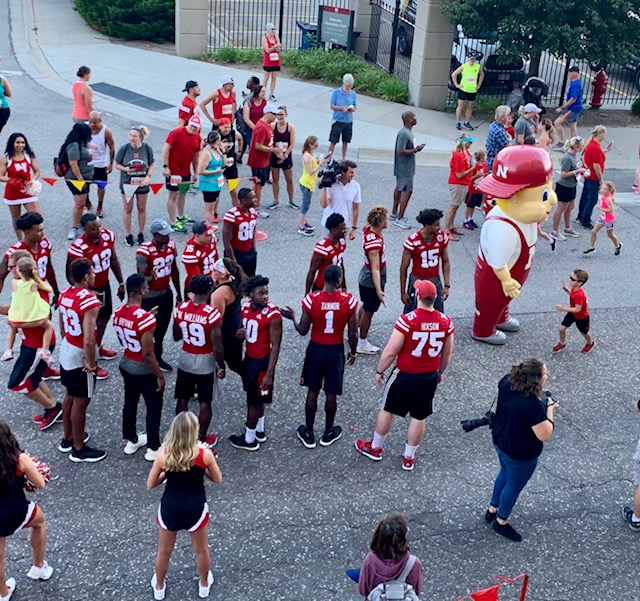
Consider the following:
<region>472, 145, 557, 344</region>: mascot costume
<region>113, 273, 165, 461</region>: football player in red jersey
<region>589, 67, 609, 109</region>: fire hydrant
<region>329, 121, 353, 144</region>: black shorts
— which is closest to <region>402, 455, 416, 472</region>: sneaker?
<region>113, 273, 165, 461</region>: football player in red jersey

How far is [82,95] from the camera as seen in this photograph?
13.7 metres

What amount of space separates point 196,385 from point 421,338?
201 centimetres

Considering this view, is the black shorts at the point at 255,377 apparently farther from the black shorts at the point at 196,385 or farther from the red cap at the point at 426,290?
the red cap at the point at 426,290

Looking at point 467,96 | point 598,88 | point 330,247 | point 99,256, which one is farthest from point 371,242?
point 598,88

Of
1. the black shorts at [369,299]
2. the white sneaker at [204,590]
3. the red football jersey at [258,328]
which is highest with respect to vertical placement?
the red football jersey at [258,328]

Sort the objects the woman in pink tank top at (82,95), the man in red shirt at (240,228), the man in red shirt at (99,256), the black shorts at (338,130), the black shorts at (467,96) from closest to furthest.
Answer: the man in red shirt at (99,256), the man in red shirt at (240,228), the woman in pink tank top at (82,95), the black shorts at (338,130), the black shorts at (467,96)

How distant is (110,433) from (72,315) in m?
1.28

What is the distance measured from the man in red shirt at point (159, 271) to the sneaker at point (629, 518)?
15.0ft

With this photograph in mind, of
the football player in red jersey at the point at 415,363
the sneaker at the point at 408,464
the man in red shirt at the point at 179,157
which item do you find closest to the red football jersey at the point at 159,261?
the football player in red jersey at the point at 415,363

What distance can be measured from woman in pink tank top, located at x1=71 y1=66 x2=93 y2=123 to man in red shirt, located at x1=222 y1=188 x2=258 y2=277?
220 inches

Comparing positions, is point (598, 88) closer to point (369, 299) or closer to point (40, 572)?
point (369, 299)

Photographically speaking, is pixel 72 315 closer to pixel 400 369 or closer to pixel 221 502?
pixel 221 502

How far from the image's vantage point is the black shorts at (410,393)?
7.25m

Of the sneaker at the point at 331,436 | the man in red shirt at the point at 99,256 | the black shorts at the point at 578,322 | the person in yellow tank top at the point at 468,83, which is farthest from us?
the person in yellow tank top at the point at 468,83
